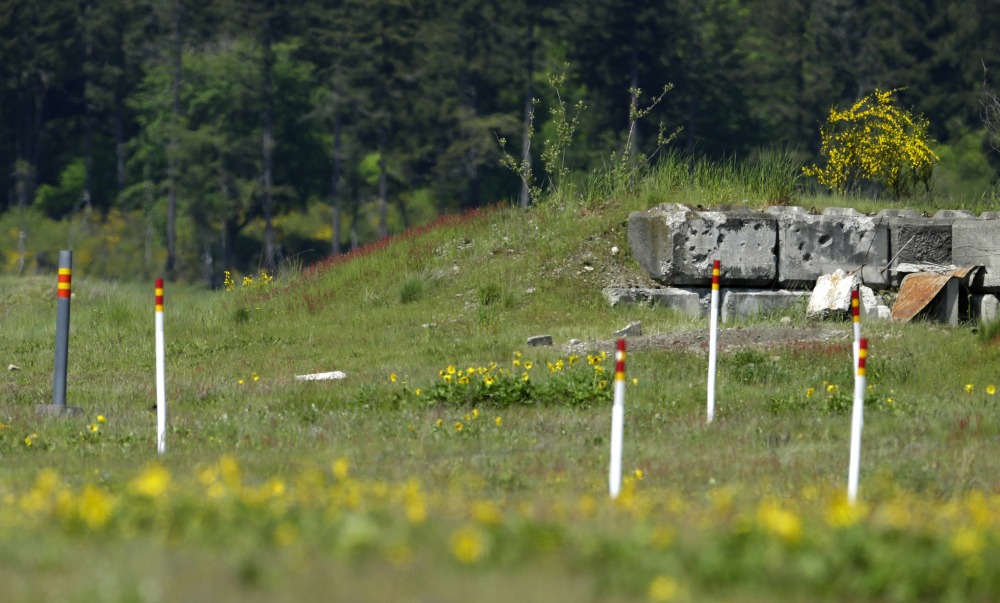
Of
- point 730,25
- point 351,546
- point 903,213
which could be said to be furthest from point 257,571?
point 730,25

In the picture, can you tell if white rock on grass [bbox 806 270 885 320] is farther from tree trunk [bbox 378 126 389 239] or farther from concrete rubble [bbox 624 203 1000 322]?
tree trunk [bbox 378 126 389 239]

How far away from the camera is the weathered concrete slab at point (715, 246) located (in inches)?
677

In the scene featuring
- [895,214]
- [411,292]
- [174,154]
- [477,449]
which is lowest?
[477,449]

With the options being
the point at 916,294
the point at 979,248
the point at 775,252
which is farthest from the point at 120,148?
the point at 916,294

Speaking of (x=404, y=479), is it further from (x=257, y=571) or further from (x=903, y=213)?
(x=903, y=213)

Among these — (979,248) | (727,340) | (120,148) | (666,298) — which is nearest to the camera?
(727,340)

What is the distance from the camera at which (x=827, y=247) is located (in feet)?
57.0

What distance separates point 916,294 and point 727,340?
3.53 m

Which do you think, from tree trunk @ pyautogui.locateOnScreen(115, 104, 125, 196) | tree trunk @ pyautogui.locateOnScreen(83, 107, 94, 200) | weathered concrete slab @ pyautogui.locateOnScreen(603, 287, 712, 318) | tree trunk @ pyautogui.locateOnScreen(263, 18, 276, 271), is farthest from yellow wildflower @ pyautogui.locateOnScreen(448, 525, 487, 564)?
tree trunk @ pyautogui.locateOnScreen(115, 104, 125, 196)

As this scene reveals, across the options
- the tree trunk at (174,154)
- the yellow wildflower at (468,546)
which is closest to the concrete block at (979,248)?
the yellow wildflower at (468,546)

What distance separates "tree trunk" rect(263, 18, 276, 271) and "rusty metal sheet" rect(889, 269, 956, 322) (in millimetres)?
36222

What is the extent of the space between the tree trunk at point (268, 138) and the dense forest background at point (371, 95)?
0.47ft

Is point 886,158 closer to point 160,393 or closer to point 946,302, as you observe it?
point 946,302

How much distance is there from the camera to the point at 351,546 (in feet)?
12.8
